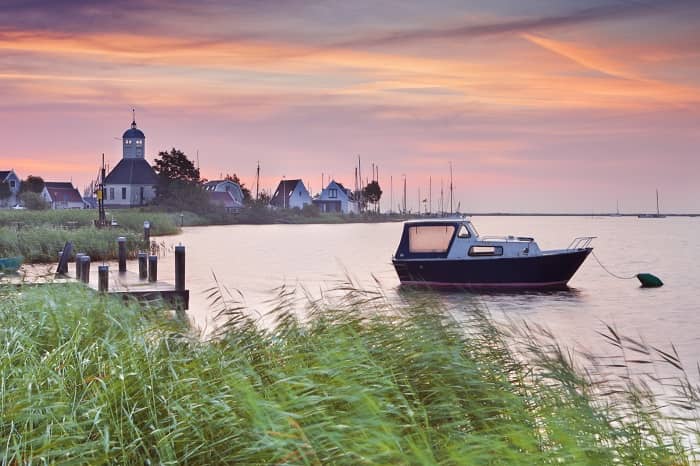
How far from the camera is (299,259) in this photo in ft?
180

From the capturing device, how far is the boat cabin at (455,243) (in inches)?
1184

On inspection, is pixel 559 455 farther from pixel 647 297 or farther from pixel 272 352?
pixel 647 297

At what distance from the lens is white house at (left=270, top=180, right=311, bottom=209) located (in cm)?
13312

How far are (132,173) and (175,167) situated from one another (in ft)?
24.8

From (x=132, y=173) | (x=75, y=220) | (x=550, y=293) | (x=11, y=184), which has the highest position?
(x=132, y=173)

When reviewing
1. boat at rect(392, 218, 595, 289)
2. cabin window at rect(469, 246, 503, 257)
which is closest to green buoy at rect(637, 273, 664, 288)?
boat at rect(392, 218, 595, 289)

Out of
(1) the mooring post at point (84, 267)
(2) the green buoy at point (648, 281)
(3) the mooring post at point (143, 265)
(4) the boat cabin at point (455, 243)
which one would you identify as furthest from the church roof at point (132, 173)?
(1) the mooring post at point (84, 267)

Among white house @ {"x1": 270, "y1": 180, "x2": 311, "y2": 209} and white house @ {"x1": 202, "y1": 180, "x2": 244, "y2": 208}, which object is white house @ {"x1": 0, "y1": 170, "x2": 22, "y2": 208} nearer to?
white house @ {"x1": 202, "y1": 180, "x2": 244, "y2": 208}

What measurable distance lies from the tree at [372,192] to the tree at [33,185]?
61520 mm

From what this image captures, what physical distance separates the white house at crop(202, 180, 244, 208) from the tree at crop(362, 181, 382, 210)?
3265 centimetres

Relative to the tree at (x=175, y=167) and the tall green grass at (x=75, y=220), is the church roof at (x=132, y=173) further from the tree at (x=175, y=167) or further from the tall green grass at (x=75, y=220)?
the tall green grass at (x=75, y=220)

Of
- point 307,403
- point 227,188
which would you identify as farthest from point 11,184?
point 307,403

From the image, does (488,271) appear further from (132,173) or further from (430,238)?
(132,173)

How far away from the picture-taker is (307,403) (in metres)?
5.10
